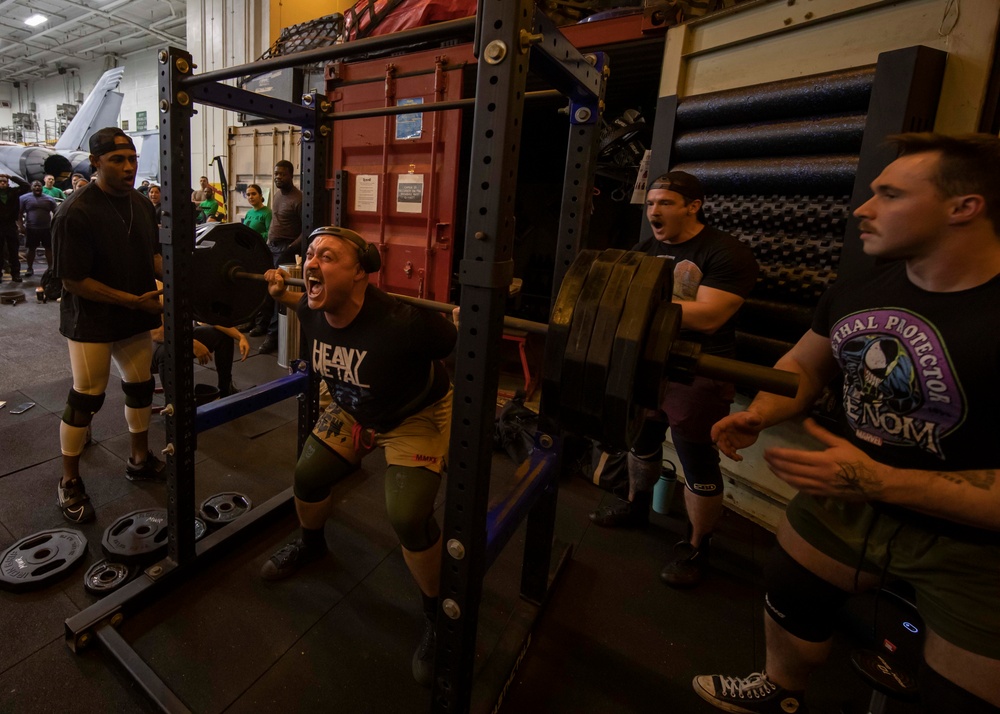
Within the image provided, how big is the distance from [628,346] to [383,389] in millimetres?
898

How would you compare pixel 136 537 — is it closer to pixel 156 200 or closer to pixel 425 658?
pixel 425 658

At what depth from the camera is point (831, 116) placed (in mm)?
2006

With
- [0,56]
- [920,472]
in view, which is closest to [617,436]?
[920,472]

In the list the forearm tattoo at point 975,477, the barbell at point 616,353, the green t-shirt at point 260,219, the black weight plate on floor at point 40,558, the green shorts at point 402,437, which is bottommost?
the black weight plate on floor at point 40,558

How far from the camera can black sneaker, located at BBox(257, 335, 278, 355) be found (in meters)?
4.77

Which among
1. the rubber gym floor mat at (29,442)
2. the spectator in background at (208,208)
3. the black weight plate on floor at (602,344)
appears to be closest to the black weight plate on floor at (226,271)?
the rubber gym floor mat at (29,442)

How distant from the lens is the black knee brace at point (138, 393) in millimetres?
2340

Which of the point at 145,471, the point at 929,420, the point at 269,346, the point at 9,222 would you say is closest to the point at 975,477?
the point at 929,420

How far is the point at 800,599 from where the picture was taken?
3.98 feet

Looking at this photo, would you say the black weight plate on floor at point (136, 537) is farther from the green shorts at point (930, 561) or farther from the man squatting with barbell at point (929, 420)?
the green shorts at point (930, 561)

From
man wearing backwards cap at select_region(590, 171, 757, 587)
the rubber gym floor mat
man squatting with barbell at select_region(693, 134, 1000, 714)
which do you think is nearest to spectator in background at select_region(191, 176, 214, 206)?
the rubber gym floor mat

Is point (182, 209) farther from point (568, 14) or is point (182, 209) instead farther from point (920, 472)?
point (568, 14)

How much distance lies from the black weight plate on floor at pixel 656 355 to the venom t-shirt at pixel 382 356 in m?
0.77

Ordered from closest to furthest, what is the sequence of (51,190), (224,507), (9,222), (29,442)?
1. (224,507)
2. (29,442)
3. (9,222)
4. (51,190)
